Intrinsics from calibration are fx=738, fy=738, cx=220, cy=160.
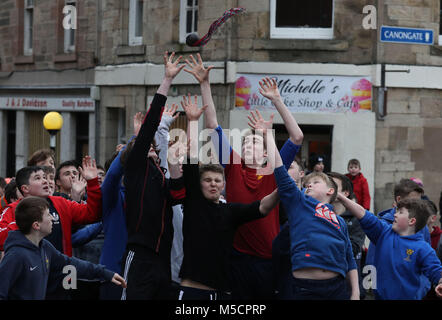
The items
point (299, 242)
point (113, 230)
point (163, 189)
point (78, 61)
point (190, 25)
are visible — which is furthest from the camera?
point (78, 61)

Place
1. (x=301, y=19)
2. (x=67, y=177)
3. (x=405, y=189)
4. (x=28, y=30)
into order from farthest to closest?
(x=28, y=30), (x=301, y=19), (x=405, y=189), (x=67, y=177)

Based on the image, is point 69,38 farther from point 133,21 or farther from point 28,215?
point 28,215

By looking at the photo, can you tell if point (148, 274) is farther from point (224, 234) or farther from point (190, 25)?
point (190, 25)

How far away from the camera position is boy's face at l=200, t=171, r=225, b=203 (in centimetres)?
547

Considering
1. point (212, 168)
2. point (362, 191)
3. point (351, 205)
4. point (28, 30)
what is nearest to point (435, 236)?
point (351, 205)

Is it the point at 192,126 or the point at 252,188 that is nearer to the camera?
the point at 192,126

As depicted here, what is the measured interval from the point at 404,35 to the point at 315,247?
19.8ft

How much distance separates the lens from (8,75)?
2159cm

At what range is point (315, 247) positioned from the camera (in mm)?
5051

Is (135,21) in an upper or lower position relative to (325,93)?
upper

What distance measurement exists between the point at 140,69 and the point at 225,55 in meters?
2.44

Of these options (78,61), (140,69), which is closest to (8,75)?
(78,61)

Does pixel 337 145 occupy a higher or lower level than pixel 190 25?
lower

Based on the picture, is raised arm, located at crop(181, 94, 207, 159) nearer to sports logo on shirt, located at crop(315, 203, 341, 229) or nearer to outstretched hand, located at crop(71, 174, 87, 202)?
sports logo on shirt, located at crop(315, 203, 341, 229)
